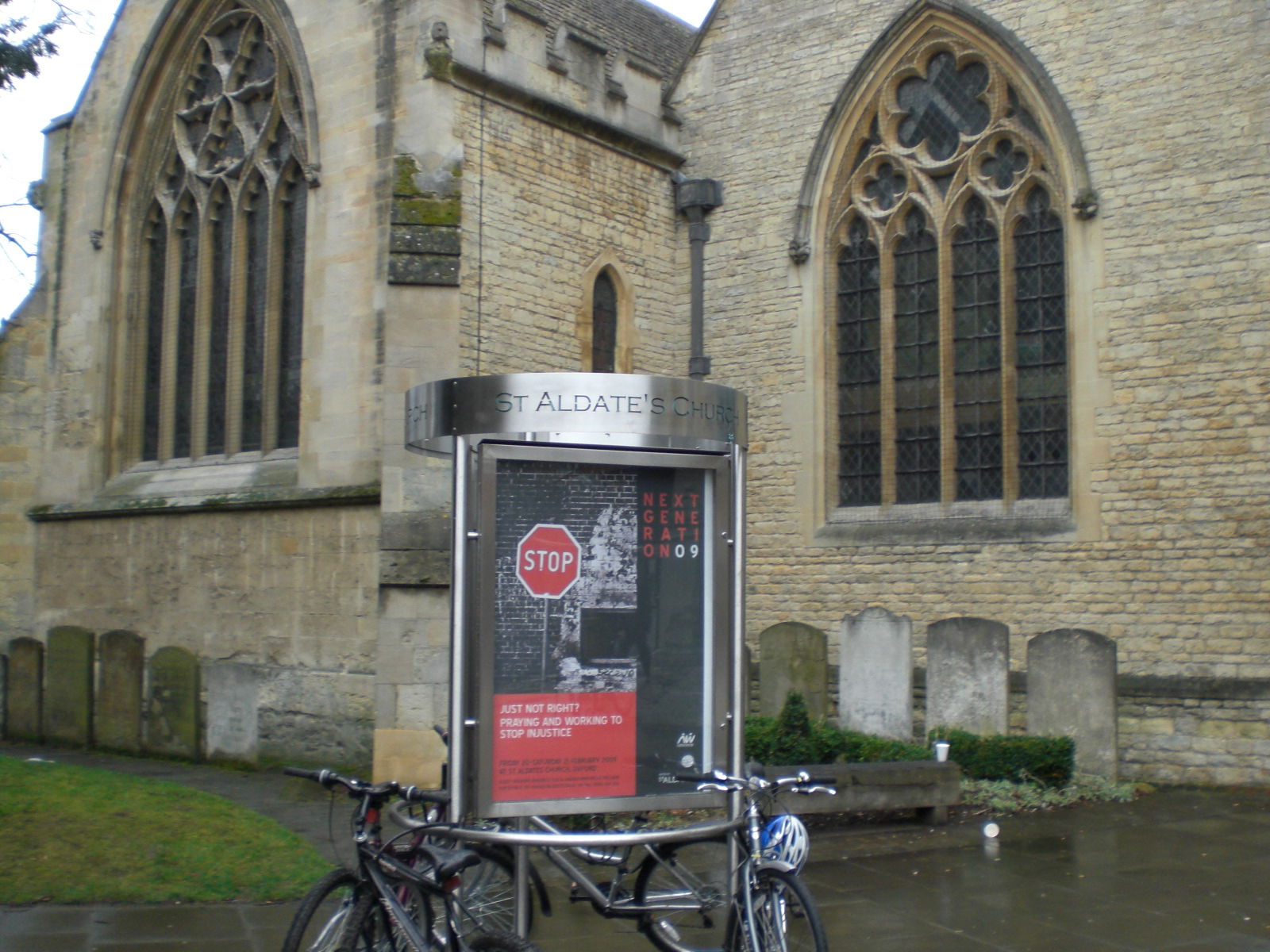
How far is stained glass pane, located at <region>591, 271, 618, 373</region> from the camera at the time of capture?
14875 millimetres

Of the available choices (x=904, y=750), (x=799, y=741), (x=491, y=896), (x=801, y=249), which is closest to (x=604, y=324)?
(x=801, y=249)

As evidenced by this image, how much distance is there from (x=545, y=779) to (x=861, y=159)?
11185 mm

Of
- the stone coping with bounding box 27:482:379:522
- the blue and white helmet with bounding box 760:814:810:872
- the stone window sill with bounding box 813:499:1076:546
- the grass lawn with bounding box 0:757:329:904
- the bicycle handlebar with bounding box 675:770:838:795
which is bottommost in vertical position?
the grass lawn with bounding box 0:757:329:904

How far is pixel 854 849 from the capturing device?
8.10m

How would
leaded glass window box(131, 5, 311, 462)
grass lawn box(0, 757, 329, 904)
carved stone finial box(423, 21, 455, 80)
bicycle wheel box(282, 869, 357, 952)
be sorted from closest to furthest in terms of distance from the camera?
bicycle wheel box(282, 869, 357, 952), grass lawn box(0, 757, 329, 904), carved stone finial box(423, 21, 455, 80), leaded glass window box(131, 5, 311, 462)

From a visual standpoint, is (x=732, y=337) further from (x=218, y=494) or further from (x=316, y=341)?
(x=218, y=494)

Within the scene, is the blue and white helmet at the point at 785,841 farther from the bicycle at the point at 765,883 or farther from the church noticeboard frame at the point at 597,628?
the church noticeboard frame at the point at 597,628

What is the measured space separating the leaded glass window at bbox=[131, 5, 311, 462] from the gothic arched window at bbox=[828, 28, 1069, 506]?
6319mm

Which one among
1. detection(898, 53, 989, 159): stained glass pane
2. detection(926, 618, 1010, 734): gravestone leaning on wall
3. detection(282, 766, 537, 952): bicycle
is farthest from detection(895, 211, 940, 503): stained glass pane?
detection(282, 766, 537, 952): bicycle

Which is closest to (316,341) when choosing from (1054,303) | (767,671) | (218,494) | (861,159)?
(218,494)

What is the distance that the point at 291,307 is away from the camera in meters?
14.3

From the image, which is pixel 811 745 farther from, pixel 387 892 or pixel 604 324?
pixel 604 324

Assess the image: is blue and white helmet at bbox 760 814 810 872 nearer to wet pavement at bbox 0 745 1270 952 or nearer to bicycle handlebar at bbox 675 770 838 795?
bicycle handlebar at bbox 675 770 838 795

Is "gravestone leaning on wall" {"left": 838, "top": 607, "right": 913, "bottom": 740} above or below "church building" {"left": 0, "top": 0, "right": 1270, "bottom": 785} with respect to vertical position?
below
